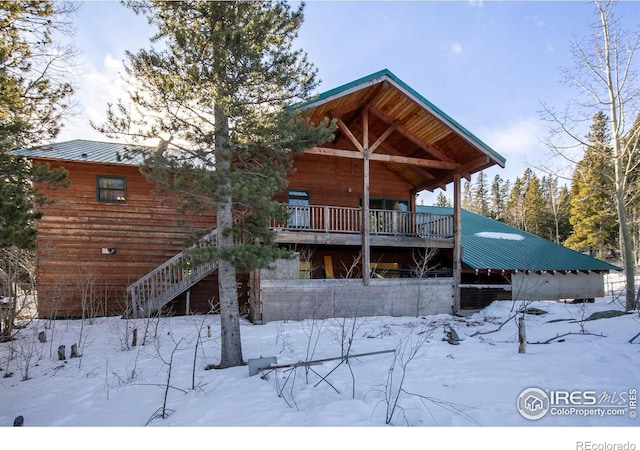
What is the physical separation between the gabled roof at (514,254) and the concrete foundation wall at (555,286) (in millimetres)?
453

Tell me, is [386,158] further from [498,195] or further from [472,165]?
[498,195]

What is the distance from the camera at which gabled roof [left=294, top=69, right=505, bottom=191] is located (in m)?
10.8

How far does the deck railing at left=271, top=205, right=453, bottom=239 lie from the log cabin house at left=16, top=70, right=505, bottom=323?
0.13 feet

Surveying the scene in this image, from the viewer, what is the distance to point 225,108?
18.9 ft

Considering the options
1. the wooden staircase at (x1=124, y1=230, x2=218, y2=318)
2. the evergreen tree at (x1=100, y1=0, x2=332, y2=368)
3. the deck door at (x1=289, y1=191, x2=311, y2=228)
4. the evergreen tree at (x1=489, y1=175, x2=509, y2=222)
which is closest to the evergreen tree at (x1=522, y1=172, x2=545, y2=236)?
the evergreen tree at (x1=489, y1=175, x2=509, y2=222)

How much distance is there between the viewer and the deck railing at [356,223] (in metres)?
11.7

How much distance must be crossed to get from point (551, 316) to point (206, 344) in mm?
10352

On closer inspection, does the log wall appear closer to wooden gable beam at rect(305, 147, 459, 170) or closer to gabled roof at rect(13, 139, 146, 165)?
gabled roof at rect(13, 139, 146, 165)

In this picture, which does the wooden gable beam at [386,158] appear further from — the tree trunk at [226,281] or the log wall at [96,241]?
the log wall at [96,241]

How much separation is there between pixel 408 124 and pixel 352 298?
6.68 metres

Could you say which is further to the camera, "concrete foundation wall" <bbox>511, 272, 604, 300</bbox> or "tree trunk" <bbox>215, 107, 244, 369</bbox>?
"concrete foundation wall" <bbox>511, 272, 604, 300</bbox>

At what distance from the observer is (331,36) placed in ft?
25.5

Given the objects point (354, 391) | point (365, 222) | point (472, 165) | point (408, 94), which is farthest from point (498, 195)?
point (354, 391)
